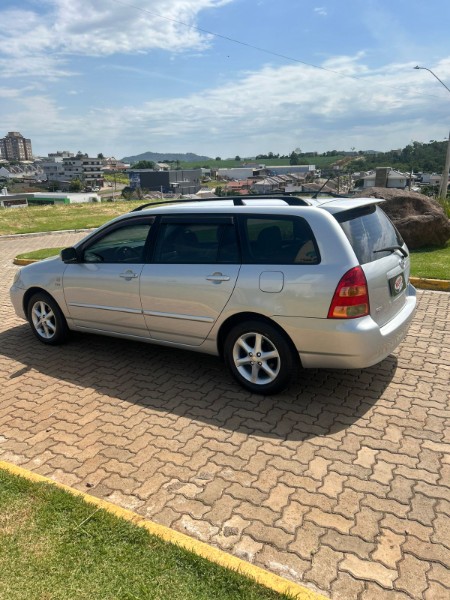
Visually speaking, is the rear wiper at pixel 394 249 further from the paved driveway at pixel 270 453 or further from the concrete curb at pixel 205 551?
the concrete curb at pixel 205 551

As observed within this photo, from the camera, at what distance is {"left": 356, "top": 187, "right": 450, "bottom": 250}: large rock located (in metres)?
10.00

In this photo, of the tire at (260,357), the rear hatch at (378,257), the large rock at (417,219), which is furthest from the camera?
the large rock at (417,219)

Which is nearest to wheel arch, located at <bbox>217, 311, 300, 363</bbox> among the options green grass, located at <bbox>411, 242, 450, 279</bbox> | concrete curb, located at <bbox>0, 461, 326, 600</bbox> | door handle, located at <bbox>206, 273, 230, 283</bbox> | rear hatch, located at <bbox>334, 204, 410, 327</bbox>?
door handle, located at <bbox>206, 273, 230, 283</bbox>

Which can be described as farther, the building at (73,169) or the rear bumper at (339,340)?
the building at (73,169)

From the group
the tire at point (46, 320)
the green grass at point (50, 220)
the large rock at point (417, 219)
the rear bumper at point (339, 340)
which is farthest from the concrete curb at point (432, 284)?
the green grass at point (50, 220)

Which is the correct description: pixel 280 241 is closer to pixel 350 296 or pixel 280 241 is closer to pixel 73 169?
pixel 350 296

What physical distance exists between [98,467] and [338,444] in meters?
1.75

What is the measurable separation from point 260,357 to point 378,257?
4.35 feet

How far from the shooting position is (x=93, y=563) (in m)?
2.34

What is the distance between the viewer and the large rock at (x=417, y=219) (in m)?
10.00

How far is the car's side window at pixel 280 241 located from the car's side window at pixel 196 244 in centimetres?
18

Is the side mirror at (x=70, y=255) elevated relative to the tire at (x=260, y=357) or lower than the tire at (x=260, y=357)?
elevated

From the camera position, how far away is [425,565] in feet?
7.63

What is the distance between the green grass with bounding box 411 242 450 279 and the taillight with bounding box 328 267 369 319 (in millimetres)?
4799
